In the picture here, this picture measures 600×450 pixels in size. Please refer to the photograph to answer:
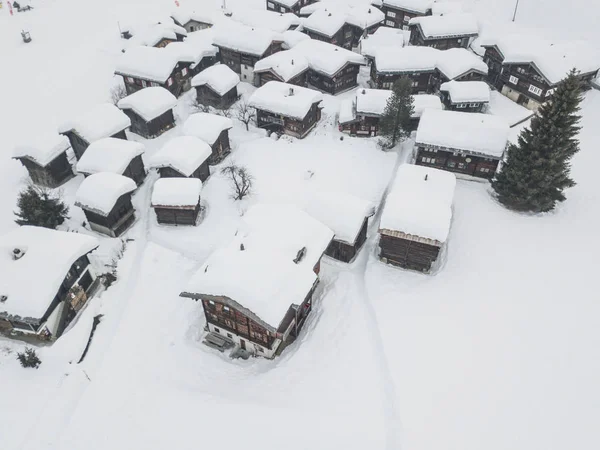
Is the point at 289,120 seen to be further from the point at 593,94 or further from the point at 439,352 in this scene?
the point at 593,94

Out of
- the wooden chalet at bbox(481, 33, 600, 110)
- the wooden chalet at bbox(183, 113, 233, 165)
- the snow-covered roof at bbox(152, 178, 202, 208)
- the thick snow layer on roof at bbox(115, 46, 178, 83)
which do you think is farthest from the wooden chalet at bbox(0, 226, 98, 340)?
the wooden chalet at bbox(481, 33, 600, 110)

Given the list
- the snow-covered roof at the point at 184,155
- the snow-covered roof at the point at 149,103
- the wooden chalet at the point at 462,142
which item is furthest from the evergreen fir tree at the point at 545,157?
the snow-covered roof at the point at 149,103

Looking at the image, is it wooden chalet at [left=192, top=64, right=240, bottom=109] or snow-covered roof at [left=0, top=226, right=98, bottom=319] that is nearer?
snow-covered roof at [left=0, top=226, right=98, bottom=319]

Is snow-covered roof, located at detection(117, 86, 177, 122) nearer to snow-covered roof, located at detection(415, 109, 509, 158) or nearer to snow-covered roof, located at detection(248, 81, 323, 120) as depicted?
snow-covered roof, located at detection(248, 81, 323, 120)

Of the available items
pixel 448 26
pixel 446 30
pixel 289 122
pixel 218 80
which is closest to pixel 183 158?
pixel 289 122

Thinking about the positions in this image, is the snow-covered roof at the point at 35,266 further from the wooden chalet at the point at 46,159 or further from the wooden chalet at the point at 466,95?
the wooden chalet at the point at 466,95

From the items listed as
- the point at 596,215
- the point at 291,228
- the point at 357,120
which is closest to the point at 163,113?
the point at 357,120
